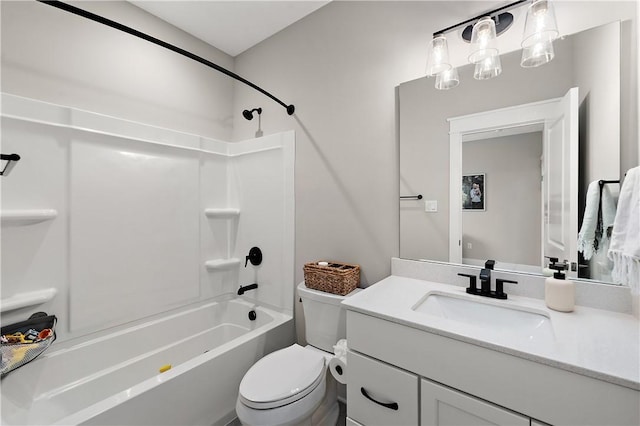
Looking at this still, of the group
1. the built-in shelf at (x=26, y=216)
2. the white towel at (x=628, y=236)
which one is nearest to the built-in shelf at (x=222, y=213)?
the built-in shelf at (x=26, y=216)

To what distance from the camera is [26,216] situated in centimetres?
141

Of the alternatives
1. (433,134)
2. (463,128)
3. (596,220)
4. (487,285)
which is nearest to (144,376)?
(487,285)

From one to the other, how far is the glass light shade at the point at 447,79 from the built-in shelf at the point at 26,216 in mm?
2215

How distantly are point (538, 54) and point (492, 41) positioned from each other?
20 centimetres

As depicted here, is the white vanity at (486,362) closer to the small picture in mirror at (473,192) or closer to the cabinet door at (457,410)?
the cabinet door at (457,410)

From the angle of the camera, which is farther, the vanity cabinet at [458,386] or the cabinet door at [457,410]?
the cabinet door at [457,410]

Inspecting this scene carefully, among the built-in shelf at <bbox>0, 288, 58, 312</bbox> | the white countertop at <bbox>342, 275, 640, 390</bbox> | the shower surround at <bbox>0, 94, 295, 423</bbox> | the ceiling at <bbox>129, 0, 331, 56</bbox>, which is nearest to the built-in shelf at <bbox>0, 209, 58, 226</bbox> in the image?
the shower surround at <bbox>0, 94, 295, 423</bbox>

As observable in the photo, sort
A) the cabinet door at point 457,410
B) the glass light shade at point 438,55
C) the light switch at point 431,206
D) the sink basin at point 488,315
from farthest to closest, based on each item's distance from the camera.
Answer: the light switch at point 431,206 → the glass light shade at point 438,55 → the sink basin at point 488,315 → the cabinet door at point 457,410

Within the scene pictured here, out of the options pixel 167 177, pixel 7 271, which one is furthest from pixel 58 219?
pixel 167 177

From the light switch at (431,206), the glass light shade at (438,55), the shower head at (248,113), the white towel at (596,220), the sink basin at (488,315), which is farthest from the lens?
the shower head at (248,113)

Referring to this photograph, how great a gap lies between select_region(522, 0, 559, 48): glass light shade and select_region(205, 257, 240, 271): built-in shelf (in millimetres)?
2342

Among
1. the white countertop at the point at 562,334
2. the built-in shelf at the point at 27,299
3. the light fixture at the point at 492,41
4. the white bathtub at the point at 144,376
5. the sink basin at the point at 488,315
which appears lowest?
the white bathtub at the point at 144,376

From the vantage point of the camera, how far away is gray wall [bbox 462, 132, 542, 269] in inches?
47.6

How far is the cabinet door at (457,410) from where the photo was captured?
776mm
